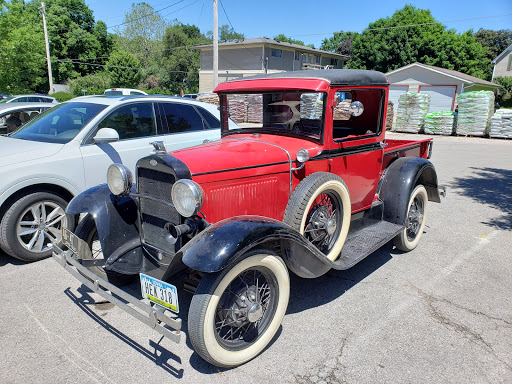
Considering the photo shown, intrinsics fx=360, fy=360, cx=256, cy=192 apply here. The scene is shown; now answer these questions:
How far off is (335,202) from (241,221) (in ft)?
4.18

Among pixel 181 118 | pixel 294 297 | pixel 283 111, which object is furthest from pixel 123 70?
pixel 294 297

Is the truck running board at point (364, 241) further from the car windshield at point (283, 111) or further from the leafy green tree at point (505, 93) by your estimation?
the leafy green tree at point (505, 93)

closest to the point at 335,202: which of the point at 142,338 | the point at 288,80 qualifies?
the point at 288,80

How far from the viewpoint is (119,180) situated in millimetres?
3018

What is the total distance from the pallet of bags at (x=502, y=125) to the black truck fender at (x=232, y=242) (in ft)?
55.8

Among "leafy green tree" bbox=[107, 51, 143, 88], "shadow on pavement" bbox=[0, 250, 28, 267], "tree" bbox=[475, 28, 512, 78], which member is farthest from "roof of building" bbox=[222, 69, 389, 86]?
"tree" bbox=[475, 28, 512, 78]

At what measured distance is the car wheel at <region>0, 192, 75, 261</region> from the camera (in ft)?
12.6

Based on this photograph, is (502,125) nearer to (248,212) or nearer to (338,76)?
(338,76)

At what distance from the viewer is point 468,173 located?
29.7ft

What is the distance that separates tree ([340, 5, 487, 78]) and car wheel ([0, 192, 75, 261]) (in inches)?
1391

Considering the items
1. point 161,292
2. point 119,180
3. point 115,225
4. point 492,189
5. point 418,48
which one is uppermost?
point 418,48

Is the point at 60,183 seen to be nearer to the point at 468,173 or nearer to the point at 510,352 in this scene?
the point at 510,352

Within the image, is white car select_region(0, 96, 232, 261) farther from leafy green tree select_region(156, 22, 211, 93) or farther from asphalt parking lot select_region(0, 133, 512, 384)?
leafy green tree select_region(156, 22, 211, 93)

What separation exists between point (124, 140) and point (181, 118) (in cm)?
97
